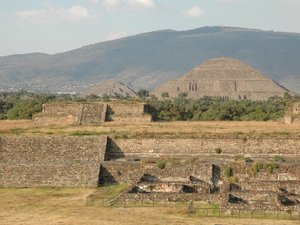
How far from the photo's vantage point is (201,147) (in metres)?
49.1

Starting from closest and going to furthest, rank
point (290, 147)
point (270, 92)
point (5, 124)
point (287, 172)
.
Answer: point (287, 172)
point (290, 147)
point (5, 124)
point (270, 92)

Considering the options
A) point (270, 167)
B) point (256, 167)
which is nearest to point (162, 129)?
point (256, 167)

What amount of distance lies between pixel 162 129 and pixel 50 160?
434 inches

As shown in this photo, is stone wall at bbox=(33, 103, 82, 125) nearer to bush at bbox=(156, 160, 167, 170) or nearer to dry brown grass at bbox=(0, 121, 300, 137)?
dry brown grass at bbox=(0, 121, 300, 137)

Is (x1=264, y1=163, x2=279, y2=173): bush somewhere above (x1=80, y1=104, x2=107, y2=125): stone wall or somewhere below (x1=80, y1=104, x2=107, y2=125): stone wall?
below

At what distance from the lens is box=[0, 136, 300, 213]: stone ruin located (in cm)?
3606

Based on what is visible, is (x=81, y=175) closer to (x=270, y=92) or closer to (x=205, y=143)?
(x=205, y=143)

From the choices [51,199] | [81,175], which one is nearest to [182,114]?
[81,175]

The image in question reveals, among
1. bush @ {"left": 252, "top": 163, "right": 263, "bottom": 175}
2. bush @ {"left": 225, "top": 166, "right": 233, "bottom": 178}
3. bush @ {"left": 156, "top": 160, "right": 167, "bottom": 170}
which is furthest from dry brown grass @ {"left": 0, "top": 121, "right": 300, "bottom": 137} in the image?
bush @ {"left": 225, "top": 166, "right": 233, "bottom": 178}

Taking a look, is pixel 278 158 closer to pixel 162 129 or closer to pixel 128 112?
pixel 162 129

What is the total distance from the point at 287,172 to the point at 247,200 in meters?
7.06

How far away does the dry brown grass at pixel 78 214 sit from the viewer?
102 feet

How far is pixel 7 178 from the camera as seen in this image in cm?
4378

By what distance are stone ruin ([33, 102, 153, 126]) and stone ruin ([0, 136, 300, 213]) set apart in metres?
8.92
